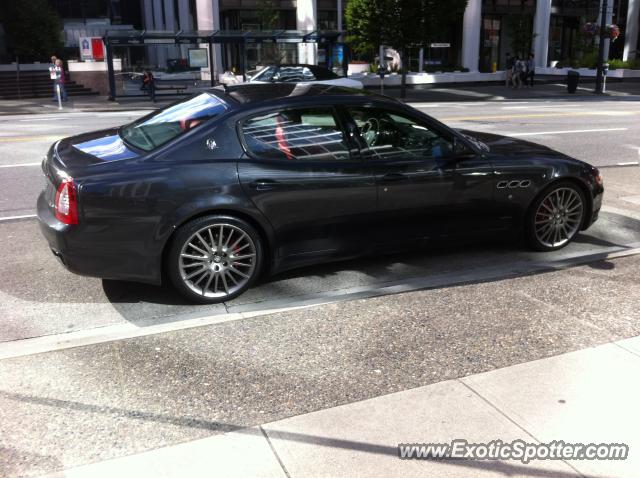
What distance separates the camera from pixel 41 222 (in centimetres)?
484

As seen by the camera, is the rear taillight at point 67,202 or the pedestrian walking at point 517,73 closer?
the rear taillight at point 67,202

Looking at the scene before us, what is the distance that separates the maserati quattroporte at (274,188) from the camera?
459cm

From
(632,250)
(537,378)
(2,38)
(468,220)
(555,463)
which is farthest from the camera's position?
(2,38)

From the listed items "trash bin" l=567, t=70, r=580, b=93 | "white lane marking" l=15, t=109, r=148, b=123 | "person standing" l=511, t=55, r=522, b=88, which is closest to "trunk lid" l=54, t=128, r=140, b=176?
"white lane marking" l=15, t=109, r=148, b=123

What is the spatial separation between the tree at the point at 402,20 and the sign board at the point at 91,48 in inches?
472

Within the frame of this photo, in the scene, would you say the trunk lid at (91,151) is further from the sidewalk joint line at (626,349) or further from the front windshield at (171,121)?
the sidewalk joint line at (626,349)

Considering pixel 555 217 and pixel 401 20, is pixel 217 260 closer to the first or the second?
pixel 555 217

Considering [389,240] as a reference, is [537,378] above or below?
below

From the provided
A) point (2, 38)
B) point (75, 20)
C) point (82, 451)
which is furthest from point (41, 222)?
point (75, 20)

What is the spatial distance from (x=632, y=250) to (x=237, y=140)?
3.95 meters

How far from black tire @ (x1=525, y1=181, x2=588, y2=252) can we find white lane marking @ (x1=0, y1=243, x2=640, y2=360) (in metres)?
0.21

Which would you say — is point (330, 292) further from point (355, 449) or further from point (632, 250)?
point (632, 250)

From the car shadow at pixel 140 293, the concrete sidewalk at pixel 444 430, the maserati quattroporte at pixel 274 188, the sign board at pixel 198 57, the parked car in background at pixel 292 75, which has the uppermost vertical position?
the sign board at pixel 198 57

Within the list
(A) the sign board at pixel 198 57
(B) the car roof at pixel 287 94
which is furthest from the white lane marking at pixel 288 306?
(A) the sign board at pixel 198 57
